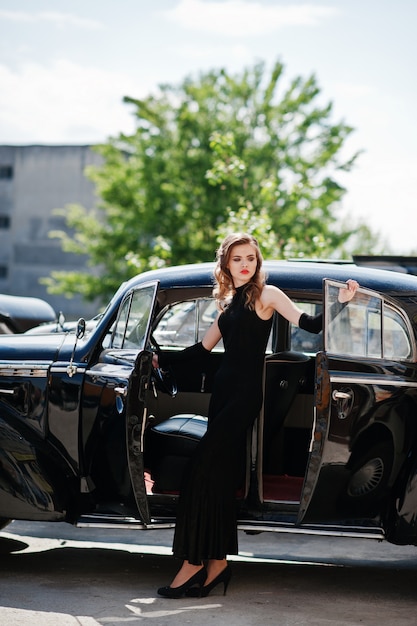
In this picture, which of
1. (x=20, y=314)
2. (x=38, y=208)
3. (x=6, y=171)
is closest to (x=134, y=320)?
(x=20, y=314)

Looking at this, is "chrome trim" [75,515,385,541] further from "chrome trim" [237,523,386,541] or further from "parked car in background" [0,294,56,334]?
"parked car in background" [0,294,56,334]

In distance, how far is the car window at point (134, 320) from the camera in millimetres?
6309

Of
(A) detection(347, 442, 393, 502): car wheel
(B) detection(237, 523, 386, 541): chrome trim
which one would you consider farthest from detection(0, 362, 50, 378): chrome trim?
(A) detection(347, 442, 393, 502): car wheel

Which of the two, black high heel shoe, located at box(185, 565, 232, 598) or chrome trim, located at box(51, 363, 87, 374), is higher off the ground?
chrome trim, located at box(51, 363, 87, 374)

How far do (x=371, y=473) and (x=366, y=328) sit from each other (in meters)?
0.85

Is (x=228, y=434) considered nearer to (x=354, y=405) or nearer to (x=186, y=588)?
(x=354, y=405)

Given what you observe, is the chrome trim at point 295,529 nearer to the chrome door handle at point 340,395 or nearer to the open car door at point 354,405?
the open car door at point 354,405

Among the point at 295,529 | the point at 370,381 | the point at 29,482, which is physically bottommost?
the point at 295,529

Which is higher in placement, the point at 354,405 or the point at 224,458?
the point at 354,405

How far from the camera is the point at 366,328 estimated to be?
6.01 m

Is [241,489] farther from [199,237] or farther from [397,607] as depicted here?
[199,237]

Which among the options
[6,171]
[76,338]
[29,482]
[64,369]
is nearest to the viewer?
[29,482]

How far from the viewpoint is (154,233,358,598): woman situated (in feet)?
19.2

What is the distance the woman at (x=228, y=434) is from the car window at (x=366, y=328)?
0.30 feet
